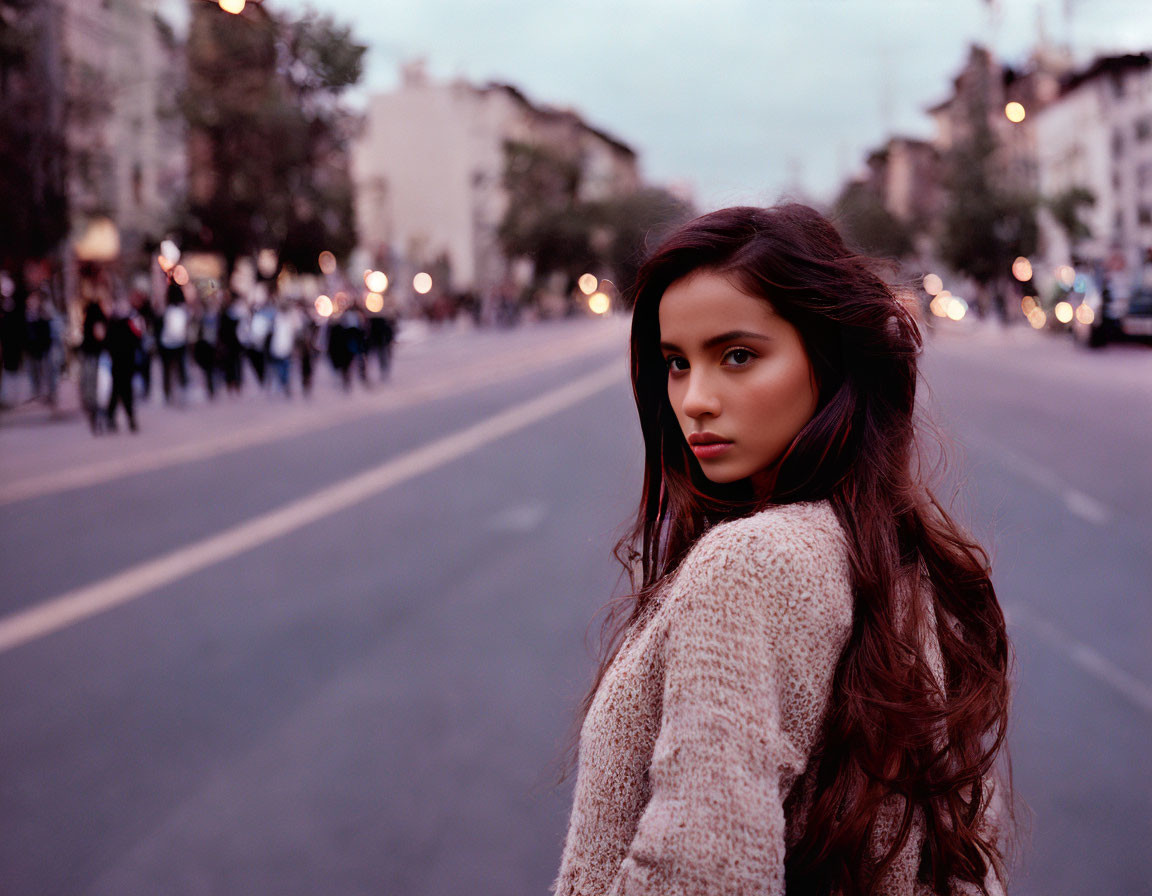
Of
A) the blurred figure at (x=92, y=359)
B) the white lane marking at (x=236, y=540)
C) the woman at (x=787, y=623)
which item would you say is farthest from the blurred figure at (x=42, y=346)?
the woman at (x=787, y=623)

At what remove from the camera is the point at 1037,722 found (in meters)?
43.9

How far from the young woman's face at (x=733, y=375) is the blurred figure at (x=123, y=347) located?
2036 centimetres

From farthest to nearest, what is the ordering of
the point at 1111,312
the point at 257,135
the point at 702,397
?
1. the point at 257,135
2. the point at 1111,312
3. the point at 702,397

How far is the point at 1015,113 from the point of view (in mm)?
4699

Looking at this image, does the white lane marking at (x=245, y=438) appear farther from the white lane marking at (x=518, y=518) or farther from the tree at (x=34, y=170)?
the tree at (x=34, y=170)

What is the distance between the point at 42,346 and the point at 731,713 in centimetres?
2393

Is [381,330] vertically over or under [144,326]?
over

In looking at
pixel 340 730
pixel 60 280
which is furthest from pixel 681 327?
pixel 60 280

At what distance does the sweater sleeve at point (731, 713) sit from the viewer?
1301 mm

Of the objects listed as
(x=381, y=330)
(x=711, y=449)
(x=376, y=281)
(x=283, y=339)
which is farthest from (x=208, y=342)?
(x=711, y=449)

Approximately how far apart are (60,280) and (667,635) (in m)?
25.1

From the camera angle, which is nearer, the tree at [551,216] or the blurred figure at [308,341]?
the blurred figure at [308,341]

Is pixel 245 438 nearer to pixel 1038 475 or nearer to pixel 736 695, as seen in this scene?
pixel 1038 475

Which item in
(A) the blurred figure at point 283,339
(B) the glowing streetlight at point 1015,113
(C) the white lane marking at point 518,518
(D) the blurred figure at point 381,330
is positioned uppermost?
(B) the glowing streetlight at point 1015,113
